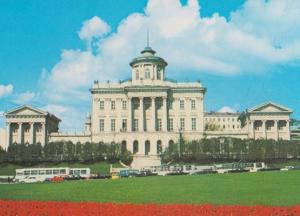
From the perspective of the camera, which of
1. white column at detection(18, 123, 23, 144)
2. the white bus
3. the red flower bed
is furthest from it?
white column at detection(18, 123, 23, 144)

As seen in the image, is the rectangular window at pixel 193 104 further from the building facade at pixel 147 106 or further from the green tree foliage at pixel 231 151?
the green tree foliage at pixel 231 151

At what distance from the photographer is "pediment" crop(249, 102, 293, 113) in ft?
392

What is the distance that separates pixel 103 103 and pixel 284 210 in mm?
98999

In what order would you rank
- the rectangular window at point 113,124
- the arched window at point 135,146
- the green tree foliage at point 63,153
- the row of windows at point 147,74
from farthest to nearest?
the row of windows at point 147,74, the rectangular window at point 113,124, the arched window at point 135,146, the green tree foliage at point 63,153

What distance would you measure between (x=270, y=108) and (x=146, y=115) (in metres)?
30.5

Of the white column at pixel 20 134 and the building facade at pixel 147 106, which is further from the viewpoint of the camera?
the white column at pixel 20 134

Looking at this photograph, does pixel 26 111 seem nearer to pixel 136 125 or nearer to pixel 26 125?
pixel 26 125

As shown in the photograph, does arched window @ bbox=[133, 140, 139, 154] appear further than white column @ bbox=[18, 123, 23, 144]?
No

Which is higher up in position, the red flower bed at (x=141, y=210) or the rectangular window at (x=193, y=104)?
the rectangular window at (x=193, y=104)

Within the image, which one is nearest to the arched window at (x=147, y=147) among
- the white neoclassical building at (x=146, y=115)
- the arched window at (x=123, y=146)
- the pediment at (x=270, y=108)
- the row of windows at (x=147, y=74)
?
the white neoclassical building at (x=146, y=115)

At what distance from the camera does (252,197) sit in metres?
31.4

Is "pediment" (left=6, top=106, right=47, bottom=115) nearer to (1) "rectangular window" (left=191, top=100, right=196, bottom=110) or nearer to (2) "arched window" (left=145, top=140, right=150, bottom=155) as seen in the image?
(2) "arched window" (left=145, top=140, right=150, bottom=155)

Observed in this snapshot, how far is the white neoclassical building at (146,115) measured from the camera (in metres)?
114

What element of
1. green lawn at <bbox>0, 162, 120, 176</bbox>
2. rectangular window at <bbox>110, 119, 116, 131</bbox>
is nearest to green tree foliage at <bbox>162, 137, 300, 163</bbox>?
green lawn at <bbox>0, 162, 120, 176</bbox>
